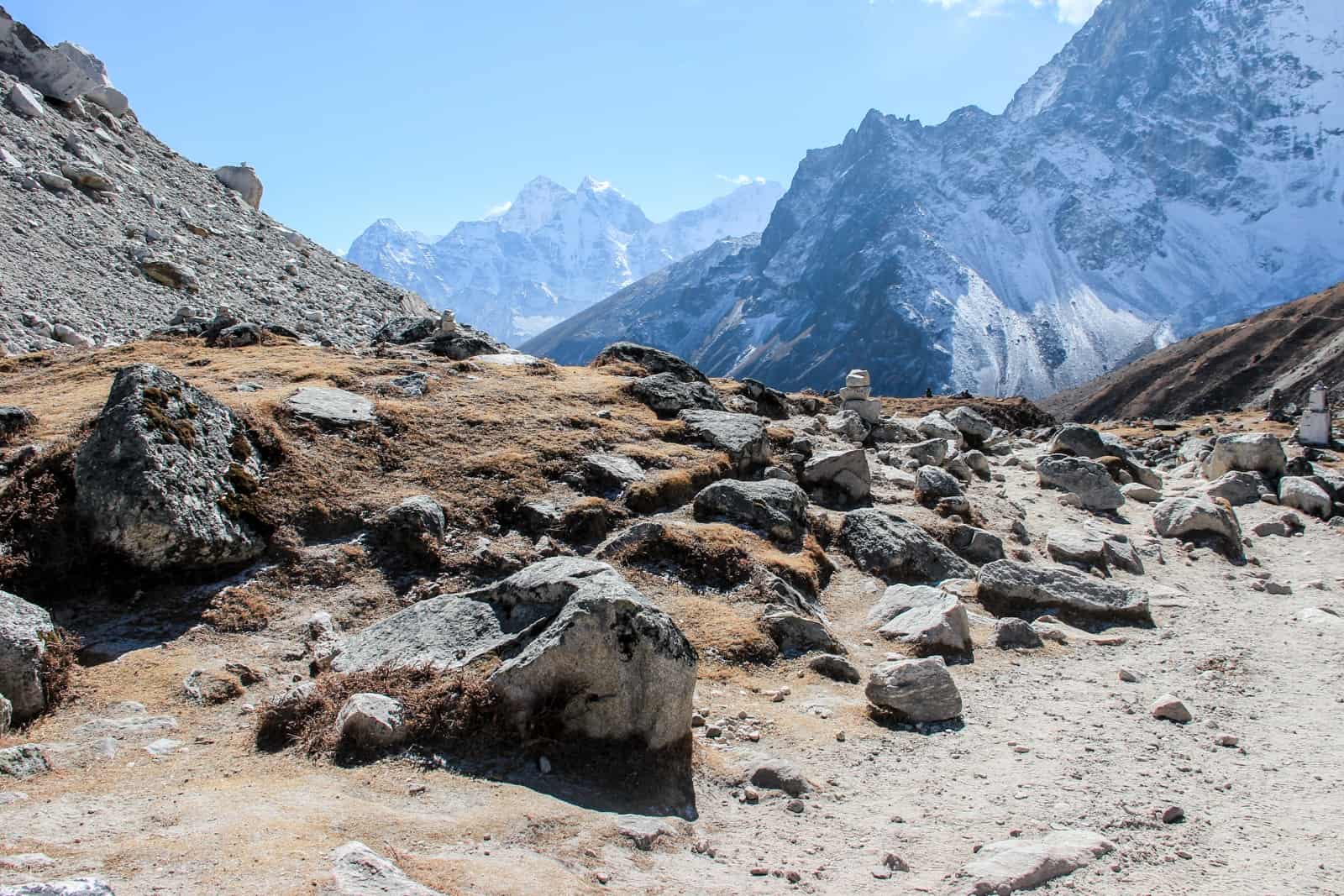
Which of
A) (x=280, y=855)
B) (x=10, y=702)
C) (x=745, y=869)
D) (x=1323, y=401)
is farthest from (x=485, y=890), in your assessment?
(x=1323, y=401)

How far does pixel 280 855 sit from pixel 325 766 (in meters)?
2.61

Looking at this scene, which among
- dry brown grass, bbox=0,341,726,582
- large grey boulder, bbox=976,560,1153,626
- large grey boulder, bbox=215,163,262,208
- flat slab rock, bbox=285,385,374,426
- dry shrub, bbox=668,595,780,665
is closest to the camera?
dry shrub, bbox=668,595,780,665

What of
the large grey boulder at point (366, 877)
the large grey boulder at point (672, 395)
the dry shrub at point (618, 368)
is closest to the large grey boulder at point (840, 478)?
the large grey boulder at point (672, 395)

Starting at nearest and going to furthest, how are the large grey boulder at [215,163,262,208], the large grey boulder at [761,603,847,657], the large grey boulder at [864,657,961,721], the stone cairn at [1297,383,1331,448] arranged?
the large grey boulder at [864,657,961,721] < the large grey boulder at [761,603,847,657] < the stone cairn at [1297,383,1331,448] < the large grey boulder at [215,163,262,208]

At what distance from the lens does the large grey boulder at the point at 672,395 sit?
2547cm

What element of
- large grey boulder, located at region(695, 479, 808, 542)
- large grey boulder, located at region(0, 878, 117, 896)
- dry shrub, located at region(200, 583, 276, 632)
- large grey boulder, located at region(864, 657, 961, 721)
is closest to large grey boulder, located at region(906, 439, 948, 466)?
large grey boulder, located at region(695, 479, 808, 542)

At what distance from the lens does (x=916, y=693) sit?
12156 mm

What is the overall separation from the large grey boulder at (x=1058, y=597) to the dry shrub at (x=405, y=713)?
1118 centimetres

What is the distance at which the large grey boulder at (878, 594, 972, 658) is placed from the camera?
14.9 meters

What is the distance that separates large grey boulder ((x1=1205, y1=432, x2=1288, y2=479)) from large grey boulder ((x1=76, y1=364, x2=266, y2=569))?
30392 mm

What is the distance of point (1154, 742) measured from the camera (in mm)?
11414

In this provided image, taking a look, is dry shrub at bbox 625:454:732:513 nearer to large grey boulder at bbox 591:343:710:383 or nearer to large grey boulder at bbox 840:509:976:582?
large grey boulder at bbox 840:509:976:582

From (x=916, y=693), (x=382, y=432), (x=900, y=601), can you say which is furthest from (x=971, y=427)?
(x=916, y=693)

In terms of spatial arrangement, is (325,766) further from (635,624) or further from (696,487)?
(696,487)
